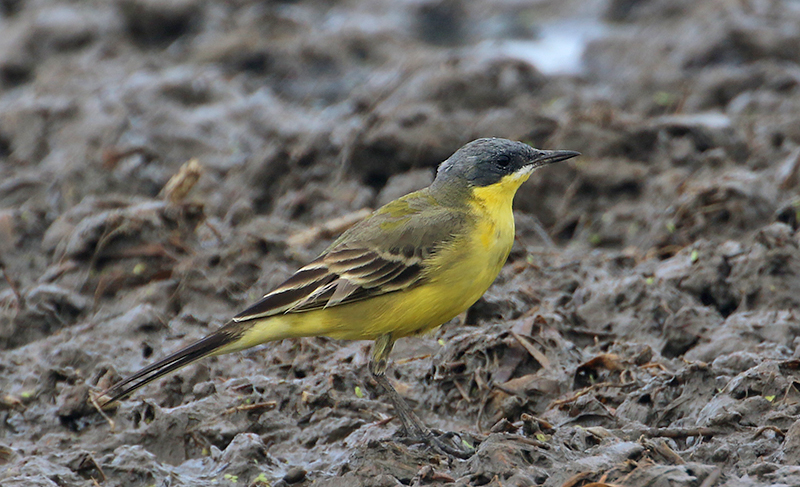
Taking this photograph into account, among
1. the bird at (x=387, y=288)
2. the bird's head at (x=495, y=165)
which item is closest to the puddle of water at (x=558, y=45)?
the bird's head at (x=495, y=165)

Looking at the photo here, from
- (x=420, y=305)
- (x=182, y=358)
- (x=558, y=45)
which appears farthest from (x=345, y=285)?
(x=558, y=45)

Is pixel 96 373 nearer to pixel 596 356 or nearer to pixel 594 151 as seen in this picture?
pixel 596 356

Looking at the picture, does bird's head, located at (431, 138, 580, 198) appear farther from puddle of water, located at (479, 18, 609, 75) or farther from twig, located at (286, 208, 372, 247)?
puddle of water, located at (479, 18, 609, 75)

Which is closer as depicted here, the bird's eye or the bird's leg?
the bird's leg

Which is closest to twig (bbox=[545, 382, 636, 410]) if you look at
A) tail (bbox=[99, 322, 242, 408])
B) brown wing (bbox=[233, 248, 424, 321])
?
brown wing (bbox=[233, 248, 424, 321])

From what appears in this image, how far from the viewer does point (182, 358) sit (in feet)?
19.6

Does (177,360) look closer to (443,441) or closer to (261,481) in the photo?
(261,481)

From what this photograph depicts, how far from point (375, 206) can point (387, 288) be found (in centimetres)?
353

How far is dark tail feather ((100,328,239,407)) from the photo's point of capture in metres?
Answer: 5.90

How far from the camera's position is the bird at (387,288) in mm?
6094

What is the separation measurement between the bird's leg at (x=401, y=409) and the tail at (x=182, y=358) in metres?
0.85

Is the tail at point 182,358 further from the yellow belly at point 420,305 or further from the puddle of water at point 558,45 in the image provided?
the puddle of water at point 558,45

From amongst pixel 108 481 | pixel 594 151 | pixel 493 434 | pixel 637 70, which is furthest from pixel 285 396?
pixel 637 70

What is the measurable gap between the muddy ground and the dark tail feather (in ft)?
1.33
